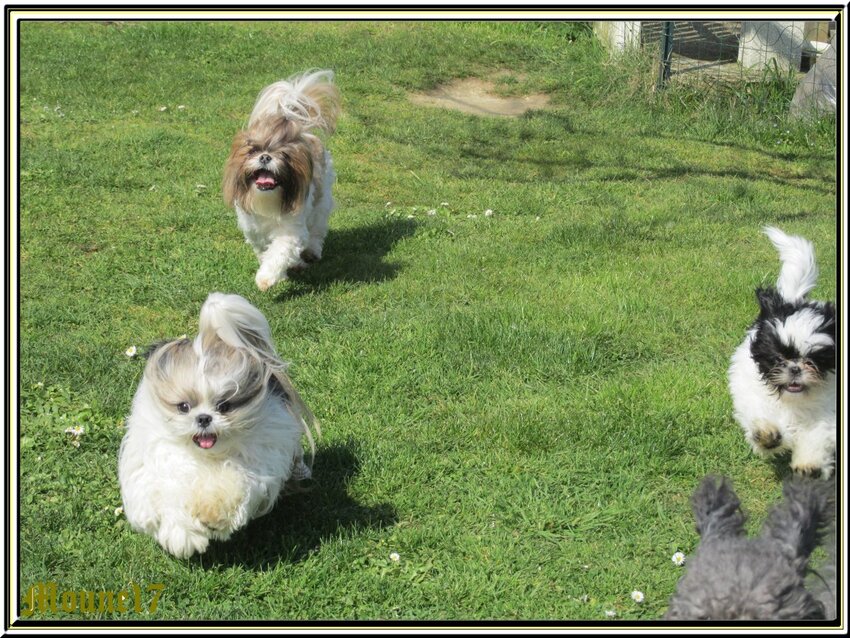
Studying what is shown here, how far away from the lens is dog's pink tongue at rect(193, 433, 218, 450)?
12.3 ft

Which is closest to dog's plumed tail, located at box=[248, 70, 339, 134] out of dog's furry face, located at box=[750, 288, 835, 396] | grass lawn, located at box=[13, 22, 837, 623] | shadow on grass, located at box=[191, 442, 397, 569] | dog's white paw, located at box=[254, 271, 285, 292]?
grass lawn, located at box=[13, 22, 837, 623]

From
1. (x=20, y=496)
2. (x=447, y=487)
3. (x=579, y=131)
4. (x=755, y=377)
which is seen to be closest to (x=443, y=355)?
(x=447, y=487)

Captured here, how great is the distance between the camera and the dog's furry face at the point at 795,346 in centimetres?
412

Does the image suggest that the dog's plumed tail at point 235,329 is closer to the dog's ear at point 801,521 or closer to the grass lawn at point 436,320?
the grass lawn at point 436,320

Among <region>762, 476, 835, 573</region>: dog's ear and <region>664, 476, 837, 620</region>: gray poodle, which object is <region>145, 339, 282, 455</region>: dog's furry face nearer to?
<region>664, 476, 837, 620</region>: gray poodle

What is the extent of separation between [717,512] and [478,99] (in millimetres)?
9213

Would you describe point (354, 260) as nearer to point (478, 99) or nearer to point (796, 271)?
point (796, 271)

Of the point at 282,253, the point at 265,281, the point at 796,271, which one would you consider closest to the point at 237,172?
the point at 282,253

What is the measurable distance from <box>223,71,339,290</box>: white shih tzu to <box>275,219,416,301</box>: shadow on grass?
0.13 meters

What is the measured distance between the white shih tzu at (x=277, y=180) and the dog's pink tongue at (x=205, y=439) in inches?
120

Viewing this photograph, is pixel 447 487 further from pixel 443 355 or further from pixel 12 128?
pixel 12 128

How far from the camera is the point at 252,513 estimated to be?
3.92m

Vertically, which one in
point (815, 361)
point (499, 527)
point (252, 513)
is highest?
point (815, 361)

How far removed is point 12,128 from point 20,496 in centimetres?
162
